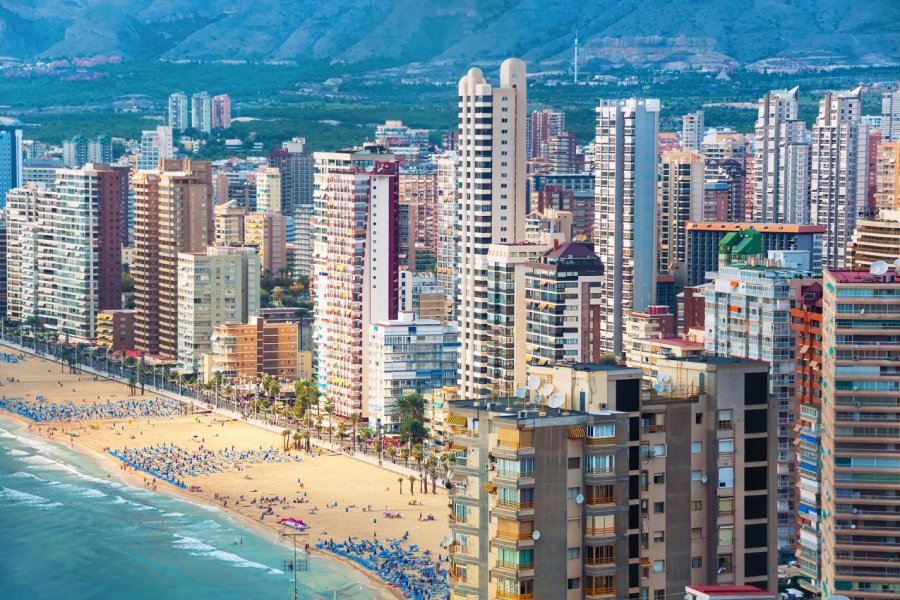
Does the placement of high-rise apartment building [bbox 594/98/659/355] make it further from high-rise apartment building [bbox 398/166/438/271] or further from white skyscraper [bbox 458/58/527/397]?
high-rise apartment building [bbox 398/166/438/271]

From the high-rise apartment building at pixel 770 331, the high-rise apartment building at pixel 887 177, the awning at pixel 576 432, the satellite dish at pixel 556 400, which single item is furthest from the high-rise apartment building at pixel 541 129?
the awning at pixel 576 432

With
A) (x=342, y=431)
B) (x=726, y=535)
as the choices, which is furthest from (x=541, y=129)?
(x=726, y=535)

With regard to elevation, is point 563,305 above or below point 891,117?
below

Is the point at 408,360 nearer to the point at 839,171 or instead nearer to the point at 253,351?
the point at 253,351

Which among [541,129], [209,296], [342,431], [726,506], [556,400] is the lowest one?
[342,431]

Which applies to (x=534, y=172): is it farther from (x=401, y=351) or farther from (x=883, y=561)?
(x=883, y=561)

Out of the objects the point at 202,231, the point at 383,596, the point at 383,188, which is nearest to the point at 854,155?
the point at 202,231

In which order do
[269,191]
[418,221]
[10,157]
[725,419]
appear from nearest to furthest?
1. [725,419]
2. [418,221]
3. [269,191]
4. [10,157]

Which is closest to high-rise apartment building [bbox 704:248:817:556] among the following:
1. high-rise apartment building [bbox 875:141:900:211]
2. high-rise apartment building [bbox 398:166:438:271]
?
high-rise apartment building [bbox 875:141:900:211]
